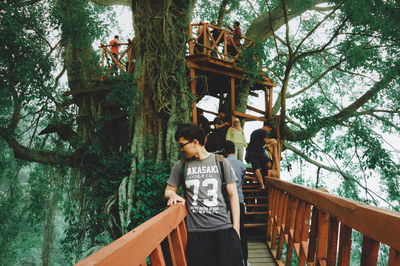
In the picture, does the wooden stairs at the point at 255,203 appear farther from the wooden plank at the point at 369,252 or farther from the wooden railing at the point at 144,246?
the wooden plank at the point at 369,252

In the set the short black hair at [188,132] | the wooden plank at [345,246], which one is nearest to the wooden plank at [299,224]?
the wooden plank at [345,246]

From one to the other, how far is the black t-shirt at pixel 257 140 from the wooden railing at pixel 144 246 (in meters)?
3.92

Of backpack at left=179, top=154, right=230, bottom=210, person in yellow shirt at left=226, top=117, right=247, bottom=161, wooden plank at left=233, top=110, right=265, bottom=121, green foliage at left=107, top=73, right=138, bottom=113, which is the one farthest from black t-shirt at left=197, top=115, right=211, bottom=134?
backpack at left=179, top=154, right=230, bottom=210

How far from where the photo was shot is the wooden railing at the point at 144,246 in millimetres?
997

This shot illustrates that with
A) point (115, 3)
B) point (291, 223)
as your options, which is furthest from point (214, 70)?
point (291, 223)

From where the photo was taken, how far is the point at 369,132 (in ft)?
26.0

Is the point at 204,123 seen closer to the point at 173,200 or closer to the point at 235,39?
the point at 235,39

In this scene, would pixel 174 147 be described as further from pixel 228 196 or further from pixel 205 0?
pixel 205 0

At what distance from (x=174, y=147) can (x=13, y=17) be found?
3854 mm

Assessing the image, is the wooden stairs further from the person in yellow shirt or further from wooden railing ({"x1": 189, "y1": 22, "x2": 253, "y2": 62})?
wooden railing ({"x1": 189, "y1": 22, "x2": 253, "y2": 62})

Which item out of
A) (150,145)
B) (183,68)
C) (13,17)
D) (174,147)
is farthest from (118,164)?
(13,17)

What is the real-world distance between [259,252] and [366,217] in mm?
3608

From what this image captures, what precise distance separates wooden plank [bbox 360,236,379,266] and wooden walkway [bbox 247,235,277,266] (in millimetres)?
2999

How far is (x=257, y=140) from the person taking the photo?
6.19m
